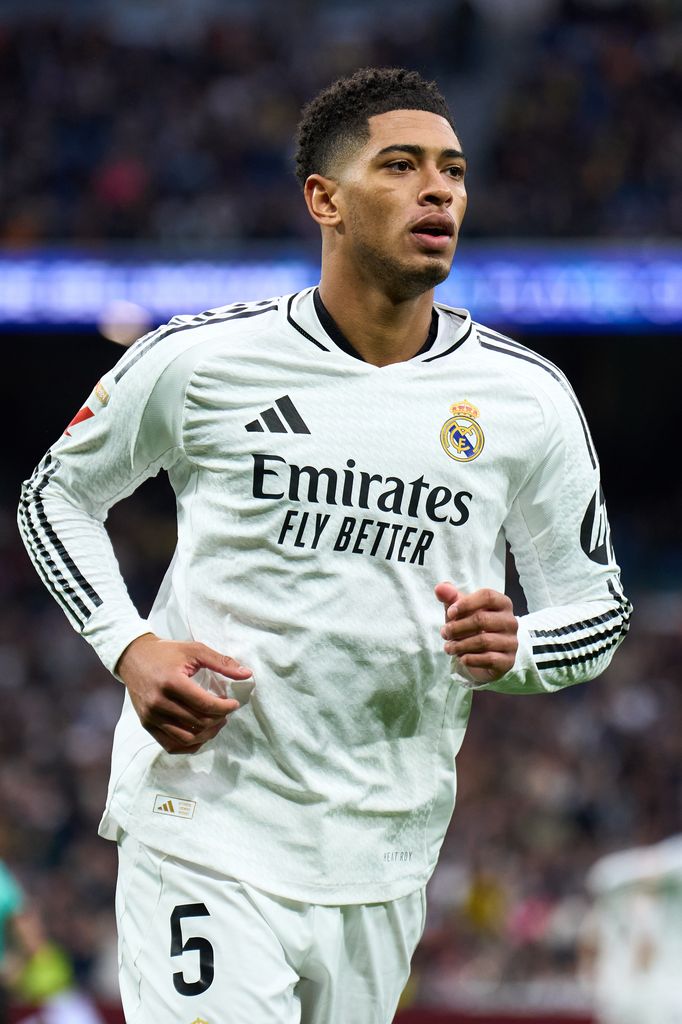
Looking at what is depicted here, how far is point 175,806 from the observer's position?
8.82ft

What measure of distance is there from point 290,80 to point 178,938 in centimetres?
1482

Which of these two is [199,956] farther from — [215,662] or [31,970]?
[31,970]

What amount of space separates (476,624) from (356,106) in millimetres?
1041

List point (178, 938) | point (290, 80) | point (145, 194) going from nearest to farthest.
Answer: point (178, 938), point (145, 194), point (290, 80)

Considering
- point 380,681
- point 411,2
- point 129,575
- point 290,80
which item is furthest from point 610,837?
point 411,2

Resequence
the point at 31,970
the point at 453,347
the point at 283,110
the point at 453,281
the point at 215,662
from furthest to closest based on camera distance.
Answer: the point at 283,110
the point at 453,281
the point at 31,970
the point at 453,347
the point at 215,662

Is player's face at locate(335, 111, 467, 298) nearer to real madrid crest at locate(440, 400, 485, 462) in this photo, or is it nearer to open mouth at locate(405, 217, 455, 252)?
open mouth at locate(405, 217, 455, 252)

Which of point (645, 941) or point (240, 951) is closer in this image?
point (240, 951)

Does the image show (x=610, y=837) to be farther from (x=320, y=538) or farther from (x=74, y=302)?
(x=320, y=538)

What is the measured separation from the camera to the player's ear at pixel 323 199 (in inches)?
116

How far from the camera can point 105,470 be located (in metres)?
Result: 2.84

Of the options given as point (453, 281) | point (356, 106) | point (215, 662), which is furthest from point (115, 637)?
point (453, 281)

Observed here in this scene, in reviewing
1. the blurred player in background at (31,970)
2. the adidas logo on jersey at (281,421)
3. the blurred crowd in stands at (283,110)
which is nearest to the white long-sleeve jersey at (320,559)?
the adidas logo on jersey at (281,421)

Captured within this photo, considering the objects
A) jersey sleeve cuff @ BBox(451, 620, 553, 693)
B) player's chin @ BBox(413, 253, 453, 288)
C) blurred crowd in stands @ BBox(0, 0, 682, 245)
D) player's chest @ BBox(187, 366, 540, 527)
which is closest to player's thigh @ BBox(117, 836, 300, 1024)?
jersey sleeve cuff @ BBox(451, 620, 553, 693)
